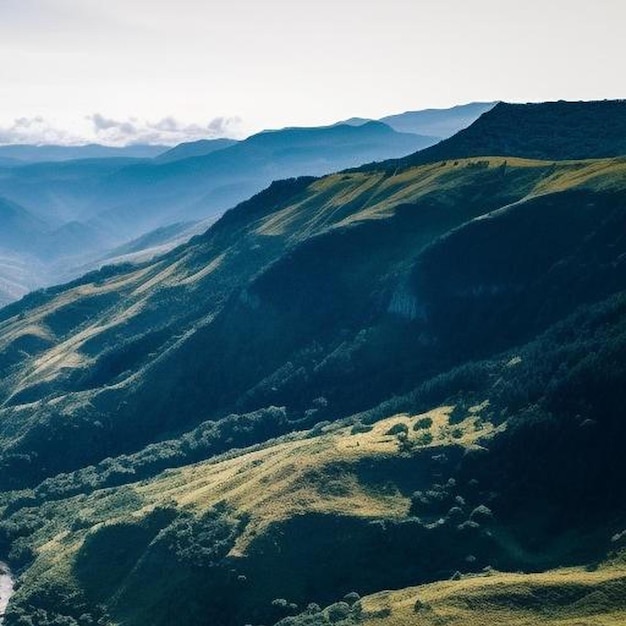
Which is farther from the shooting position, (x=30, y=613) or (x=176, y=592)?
(x=30, y=613)

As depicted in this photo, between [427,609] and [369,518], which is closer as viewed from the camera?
[427,609]

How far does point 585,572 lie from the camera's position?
5630 inches

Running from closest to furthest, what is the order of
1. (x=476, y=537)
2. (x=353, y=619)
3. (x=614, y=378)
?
(x=353, y=619) → (x=476, y=537) → (x=614, y=378)

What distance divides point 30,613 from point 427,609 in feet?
361

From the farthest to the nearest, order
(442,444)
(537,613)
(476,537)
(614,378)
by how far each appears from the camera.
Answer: (442,444)
(614,378)
(476,537)
(537,613)

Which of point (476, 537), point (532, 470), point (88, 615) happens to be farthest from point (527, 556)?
point (88, 615)

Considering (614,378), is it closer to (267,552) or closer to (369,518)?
(369,518)

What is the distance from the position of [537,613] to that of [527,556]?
25728 mm

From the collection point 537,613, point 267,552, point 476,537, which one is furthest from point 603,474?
point 267,552

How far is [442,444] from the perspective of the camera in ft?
648

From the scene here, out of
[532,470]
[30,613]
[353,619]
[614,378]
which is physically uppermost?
[614,378]

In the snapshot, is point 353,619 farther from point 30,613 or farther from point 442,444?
point 30,613

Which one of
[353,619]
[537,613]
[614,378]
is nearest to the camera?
[537,613]

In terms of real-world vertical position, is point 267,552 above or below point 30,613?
above
